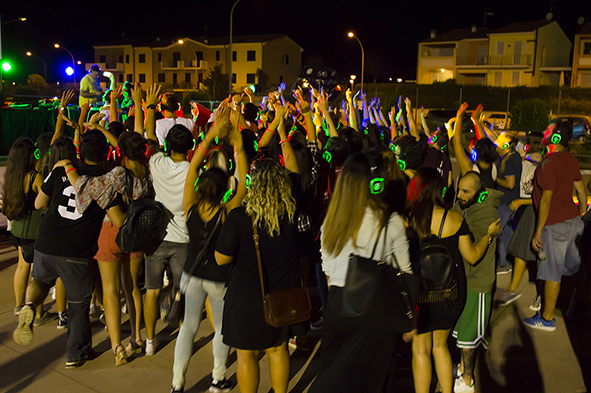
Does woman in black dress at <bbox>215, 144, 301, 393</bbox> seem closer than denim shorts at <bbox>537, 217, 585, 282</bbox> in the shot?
Yes

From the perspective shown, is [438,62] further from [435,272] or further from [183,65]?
[435,272]

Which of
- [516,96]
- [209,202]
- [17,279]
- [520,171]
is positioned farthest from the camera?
[516,96]

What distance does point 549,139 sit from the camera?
5031mm

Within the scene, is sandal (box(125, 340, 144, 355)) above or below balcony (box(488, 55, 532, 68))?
below

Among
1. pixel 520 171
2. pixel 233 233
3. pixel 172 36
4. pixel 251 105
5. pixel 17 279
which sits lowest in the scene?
pixel 17 279

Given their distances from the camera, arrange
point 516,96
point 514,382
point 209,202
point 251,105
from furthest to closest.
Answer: point 516,96
point 251,105
point 514,382
point 209,202

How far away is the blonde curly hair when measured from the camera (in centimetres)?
314

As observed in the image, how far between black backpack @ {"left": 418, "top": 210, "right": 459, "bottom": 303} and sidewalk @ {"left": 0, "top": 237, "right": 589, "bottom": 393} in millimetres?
1202

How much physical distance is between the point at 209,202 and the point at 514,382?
9.19 ft

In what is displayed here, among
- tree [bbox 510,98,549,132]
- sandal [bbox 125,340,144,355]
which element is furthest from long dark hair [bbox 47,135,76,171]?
tree [bbox 510,98,549,132]

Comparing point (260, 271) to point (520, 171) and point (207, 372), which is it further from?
point (520, 171)

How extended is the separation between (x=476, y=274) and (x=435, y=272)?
0.77m

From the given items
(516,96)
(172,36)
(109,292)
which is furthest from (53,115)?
(172,36)

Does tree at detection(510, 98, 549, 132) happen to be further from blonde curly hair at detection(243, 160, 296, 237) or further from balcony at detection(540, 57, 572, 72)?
blonde curly hair at detection(243, 160, 296, 237)
